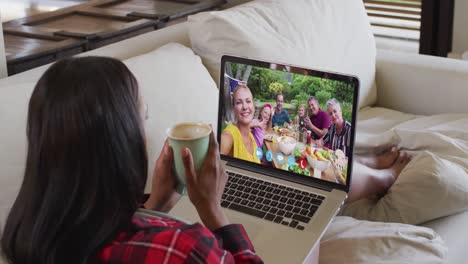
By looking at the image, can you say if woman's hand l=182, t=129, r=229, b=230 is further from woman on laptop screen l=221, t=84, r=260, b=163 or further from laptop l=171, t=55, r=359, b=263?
woman on laptop screen l=221, t=84, r=260, b=163

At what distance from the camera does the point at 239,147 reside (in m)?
1.57

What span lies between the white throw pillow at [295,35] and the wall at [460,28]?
3.14 feet

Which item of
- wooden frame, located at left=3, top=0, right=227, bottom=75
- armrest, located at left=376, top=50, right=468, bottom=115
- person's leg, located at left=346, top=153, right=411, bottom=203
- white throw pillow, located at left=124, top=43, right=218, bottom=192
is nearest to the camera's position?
white throw pillow, located at left=124, top=43, right=218, bottom=192

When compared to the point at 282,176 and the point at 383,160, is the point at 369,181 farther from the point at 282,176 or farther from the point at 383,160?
the point at 282,176

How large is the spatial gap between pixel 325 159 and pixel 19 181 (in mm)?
648

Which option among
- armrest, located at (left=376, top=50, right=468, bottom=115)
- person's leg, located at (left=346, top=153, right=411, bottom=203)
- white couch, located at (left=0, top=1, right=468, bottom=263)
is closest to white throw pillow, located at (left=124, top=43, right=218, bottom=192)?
white couch, located at (left=0, top=1, right=468, bottom=263)

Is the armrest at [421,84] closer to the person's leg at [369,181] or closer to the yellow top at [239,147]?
the person's leg at [369,181]

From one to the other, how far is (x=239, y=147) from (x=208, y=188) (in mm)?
401

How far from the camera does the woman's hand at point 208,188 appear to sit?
1164 millimetres

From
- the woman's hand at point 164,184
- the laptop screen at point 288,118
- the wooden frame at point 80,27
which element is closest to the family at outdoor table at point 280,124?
the laptop screen at point 288,118

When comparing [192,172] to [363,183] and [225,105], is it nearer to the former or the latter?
[225,105]

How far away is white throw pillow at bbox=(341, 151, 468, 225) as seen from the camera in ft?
5.51

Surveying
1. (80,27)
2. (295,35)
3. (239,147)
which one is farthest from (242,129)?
(80,27)

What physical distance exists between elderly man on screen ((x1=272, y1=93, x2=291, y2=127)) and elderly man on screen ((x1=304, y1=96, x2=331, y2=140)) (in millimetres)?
52
